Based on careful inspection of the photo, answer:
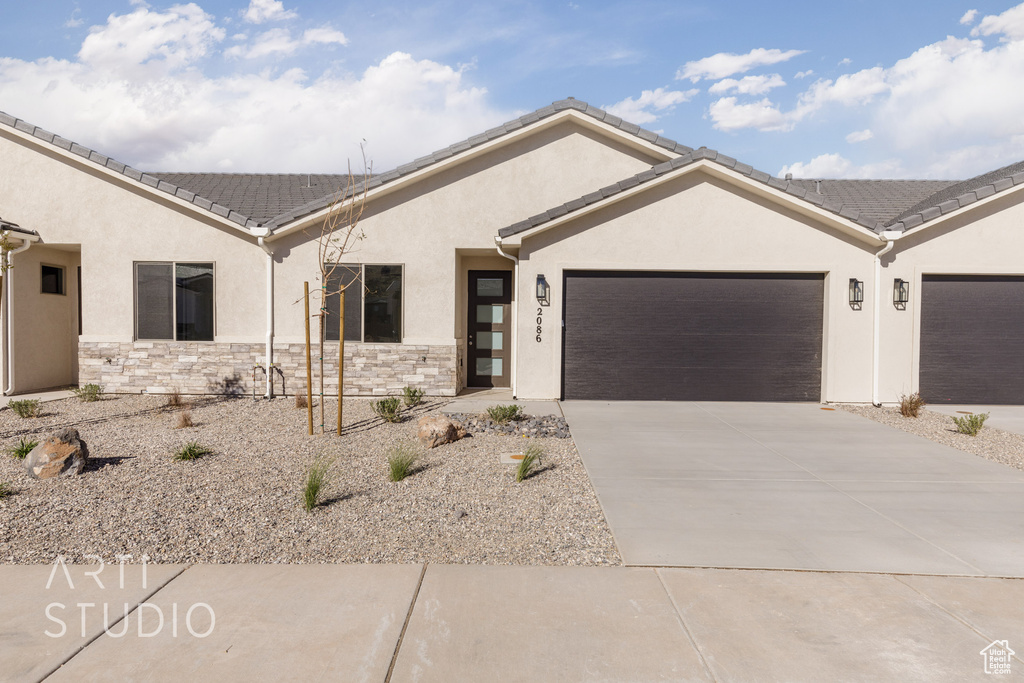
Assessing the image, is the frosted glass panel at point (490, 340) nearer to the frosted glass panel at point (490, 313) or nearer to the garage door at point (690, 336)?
the frosted glass panel at point (490, 313)

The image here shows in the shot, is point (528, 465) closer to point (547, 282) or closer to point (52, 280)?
point (547, 282)

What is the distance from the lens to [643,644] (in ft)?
10.3

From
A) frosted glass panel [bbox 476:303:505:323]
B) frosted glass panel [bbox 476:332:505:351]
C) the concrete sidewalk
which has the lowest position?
the concrete sidewalk

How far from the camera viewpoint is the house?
10859 mm

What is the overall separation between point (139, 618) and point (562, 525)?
114 inches

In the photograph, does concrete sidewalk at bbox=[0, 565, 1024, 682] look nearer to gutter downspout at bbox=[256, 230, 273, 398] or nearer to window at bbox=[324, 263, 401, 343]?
gutter downspout at bbox=[256, 230, 273, 398]

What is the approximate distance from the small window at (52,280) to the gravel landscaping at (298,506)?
539cm

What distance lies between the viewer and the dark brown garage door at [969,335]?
1102 centimetres

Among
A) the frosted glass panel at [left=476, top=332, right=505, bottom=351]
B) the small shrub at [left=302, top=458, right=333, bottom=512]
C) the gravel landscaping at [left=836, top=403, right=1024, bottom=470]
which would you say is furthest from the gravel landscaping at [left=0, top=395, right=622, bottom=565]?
the gravel landscaping at [left=836, top=403, right=1024, bottom=470]

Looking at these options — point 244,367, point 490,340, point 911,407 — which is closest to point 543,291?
point 490,340

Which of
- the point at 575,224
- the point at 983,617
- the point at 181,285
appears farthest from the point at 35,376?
the point at 983,617

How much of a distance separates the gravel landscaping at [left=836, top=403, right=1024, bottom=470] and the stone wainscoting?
24.3ft

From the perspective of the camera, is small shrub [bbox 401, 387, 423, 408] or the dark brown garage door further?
the dark brown garage door

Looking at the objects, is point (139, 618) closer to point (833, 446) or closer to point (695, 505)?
point (695, 505)
